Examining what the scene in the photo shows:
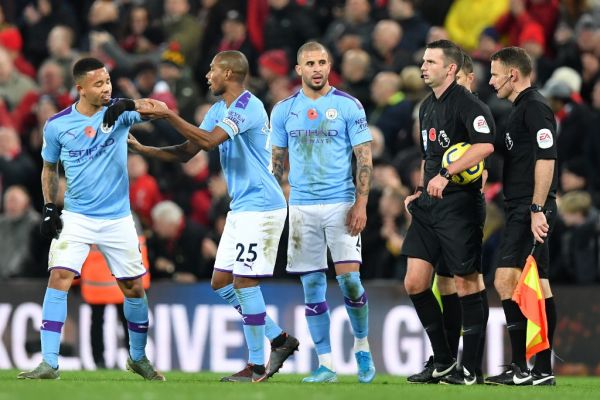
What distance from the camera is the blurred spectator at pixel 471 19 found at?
1989 cm

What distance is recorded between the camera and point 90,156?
12.2 metres

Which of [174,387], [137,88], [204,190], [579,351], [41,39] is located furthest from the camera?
[41,39]

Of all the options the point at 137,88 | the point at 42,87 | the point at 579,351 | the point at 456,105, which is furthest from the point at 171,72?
the point at 456,105

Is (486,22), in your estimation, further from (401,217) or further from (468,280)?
(468,280)

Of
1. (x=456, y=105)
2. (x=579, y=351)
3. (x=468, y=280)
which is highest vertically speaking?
(x=456, y=105)

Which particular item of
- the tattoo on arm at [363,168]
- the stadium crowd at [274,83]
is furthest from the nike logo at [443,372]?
the stadium crowd at [274,83]

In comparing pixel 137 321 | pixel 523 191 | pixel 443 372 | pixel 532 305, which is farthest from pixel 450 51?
pixel 137 321

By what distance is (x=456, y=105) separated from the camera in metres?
12.0

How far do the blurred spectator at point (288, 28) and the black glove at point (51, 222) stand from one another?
868cm

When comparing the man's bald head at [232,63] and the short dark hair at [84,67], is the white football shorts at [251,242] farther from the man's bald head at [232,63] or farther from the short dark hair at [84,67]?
the short dark hair at [84,67]

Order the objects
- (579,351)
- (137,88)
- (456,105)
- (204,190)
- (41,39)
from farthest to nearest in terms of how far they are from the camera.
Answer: (41,39) < (137,88) < (204,190) < (579,351) < (456,105)

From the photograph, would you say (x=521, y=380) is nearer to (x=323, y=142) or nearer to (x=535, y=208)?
(x=535, y=208)

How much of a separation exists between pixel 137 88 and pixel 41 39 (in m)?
2.89

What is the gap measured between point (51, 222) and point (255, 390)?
7.83 feet
